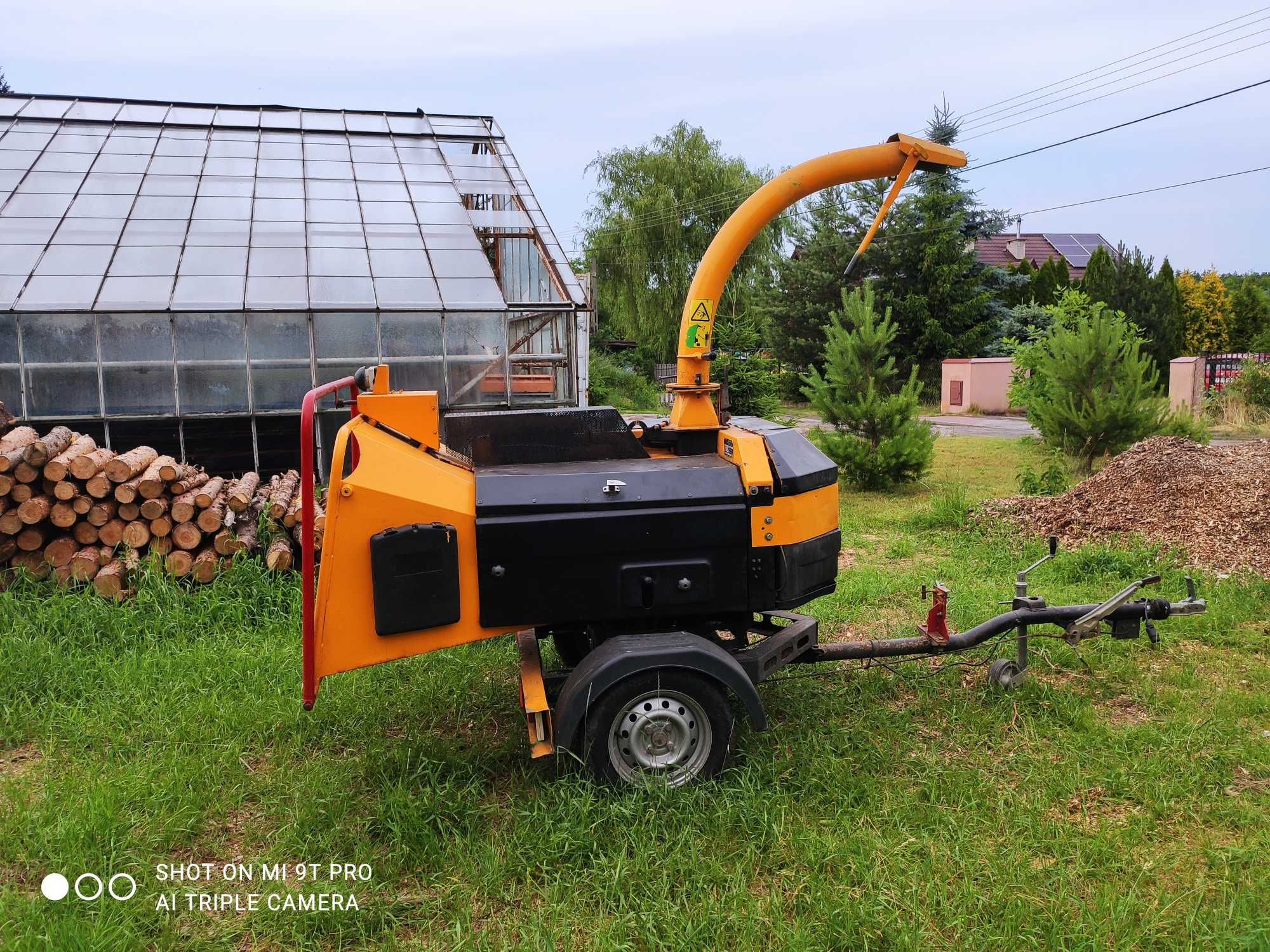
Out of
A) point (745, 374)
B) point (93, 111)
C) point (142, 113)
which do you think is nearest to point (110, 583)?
point (142, 113)

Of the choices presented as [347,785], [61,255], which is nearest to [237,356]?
[61,255]

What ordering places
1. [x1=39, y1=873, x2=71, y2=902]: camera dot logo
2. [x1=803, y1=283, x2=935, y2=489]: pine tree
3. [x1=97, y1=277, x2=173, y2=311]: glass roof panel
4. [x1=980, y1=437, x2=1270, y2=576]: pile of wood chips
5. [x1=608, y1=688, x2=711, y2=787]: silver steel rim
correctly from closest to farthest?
[x1=39, y1=873, x2=71, y2=902]: camera dot logo
[x1=608, y1=688, x2=711, y2=787]: silver steel rim
[x1=980, y1=437, x2=1270, y2=576]: pile of wood chips
[x1=97, y1=277, x2=173, y2=311]: glass roof panel
[x1=803, y1=283, x2=935, y2=489]: pine tree

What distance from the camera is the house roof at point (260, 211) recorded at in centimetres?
1037

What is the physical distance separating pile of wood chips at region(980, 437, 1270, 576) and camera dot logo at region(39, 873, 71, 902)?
773 cm

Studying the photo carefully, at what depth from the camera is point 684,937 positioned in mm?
2965

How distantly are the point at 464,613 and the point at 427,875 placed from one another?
1.01 meters

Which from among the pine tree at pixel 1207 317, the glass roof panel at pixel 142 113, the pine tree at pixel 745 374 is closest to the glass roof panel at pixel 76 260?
the glass roof panel at pixel 142 113

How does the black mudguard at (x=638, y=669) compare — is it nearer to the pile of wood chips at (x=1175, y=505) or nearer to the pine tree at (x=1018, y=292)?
the pile of wood chips at (x=1175, y=505)

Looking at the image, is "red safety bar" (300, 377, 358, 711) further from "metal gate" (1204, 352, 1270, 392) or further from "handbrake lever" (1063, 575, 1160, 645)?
"metal gate" (1204, 352, 1270, 392)

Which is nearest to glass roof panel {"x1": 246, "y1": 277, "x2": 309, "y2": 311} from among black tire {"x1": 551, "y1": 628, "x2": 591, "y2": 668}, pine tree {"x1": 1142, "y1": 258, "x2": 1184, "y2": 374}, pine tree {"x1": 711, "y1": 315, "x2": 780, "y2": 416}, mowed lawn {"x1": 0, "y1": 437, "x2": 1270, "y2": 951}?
mowed lawn {"x1": 0, "y1": 437, "x2": 1270, "y2": 951}

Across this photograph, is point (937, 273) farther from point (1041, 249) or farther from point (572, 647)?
point (572, 647)

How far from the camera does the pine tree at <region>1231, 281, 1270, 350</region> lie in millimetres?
30469

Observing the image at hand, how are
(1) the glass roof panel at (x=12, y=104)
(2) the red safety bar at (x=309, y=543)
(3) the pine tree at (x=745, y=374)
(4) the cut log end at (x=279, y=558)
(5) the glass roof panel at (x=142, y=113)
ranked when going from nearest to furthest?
(2) the red safety bar at (x=309, y=543), (4) the cut log end at (x=279, y=558), (1) the glass roof panel at (x=12, y=104), (5) the glass roof panel at (x=142, y=113), (3) the pine tree at (x=745, y=374)

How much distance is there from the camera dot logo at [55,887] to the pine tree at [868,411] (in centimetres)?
990
